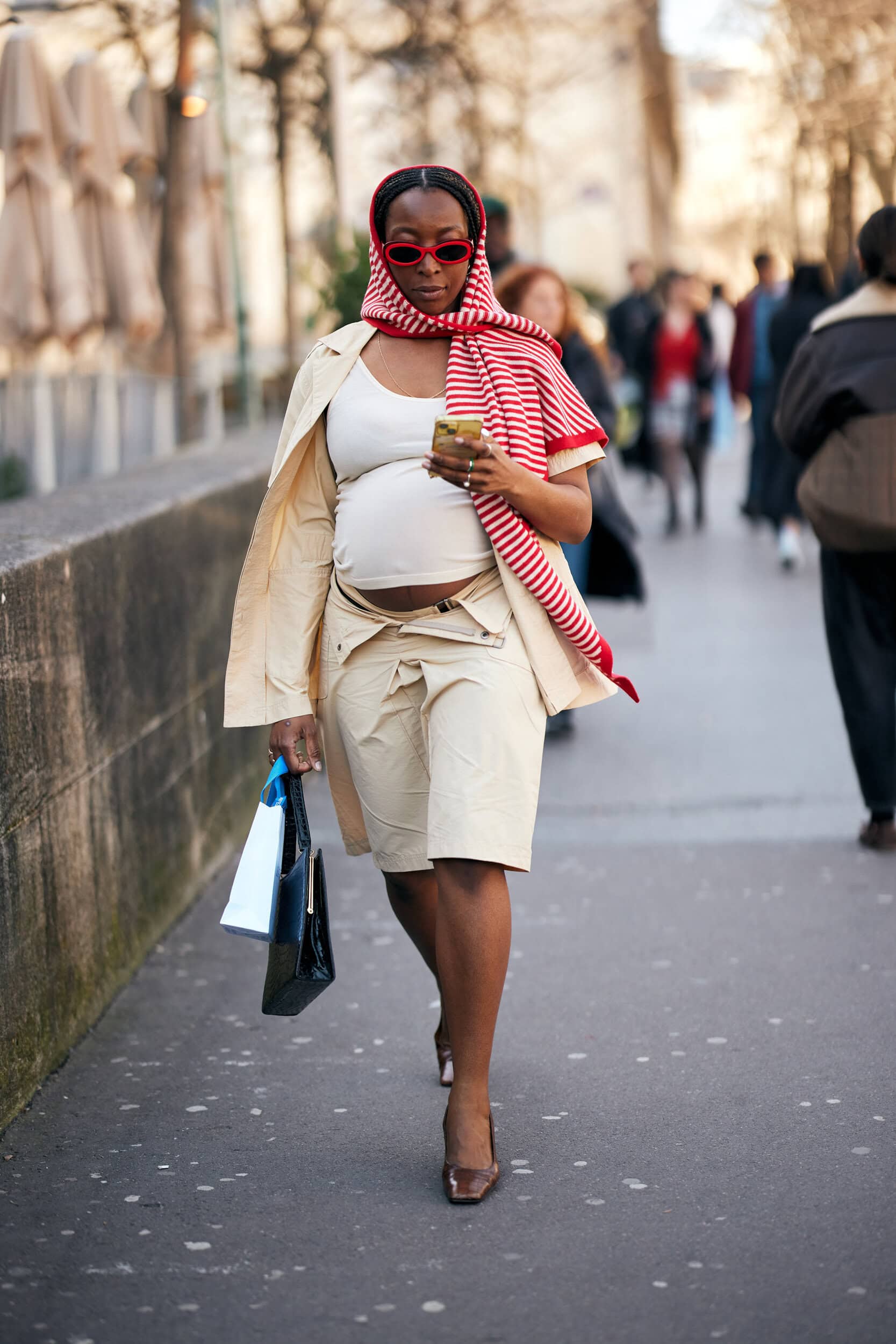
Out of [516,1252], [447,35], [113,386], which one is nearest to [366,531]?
[516,1252]

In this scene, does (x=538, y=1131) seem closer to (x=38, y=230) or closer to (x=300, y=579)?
(x=300, y=579)

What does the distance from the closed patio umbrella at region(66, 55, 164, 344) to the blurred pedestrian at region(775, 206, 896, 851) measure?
16.2 feet

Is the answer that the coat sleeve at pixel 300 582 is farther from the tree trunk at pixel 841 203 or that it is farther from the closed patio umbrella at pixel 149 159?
the tree trunk at pixel 841 203

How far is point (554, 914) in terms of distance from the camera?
18.2ft

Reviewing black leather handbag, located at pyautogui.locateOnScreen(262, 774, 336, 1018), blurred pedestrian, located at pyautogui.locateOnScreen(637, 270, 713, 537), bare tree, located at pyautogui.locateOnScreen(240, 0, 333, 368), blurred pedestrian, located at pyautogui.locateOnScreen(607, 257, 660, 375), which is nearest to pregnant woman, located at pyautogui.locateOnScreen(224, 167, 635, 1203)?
black leather handbag, located at pyautogui.locateOnScreen(262, 774, 336, 1018)

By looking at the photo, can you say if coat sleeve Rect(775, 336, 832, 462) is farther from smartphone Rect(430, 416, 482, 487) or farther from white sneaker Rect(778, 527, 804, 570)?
white sneaker Rect(778, 527, 804, 570)

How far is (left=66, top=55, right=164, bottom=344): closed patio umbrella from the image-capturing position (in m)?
9.73

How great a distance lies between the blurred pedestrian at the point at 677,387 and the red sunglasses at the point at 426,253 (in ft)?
37.4

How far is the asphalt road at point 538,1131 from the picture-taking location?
3061 mm

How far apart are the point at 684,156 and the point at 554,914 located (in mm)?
78439

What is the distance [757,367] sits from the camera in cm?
1414

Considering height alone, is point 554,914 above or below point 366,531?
below

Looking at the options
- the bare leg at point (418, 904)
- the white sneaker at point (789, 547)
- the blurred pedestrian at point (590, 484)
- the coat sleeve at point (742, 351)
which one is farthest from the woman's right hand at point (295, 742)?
the coat sleeve at point (742, 351)

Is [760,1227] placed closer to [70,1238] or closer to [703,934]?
[70,1238]
